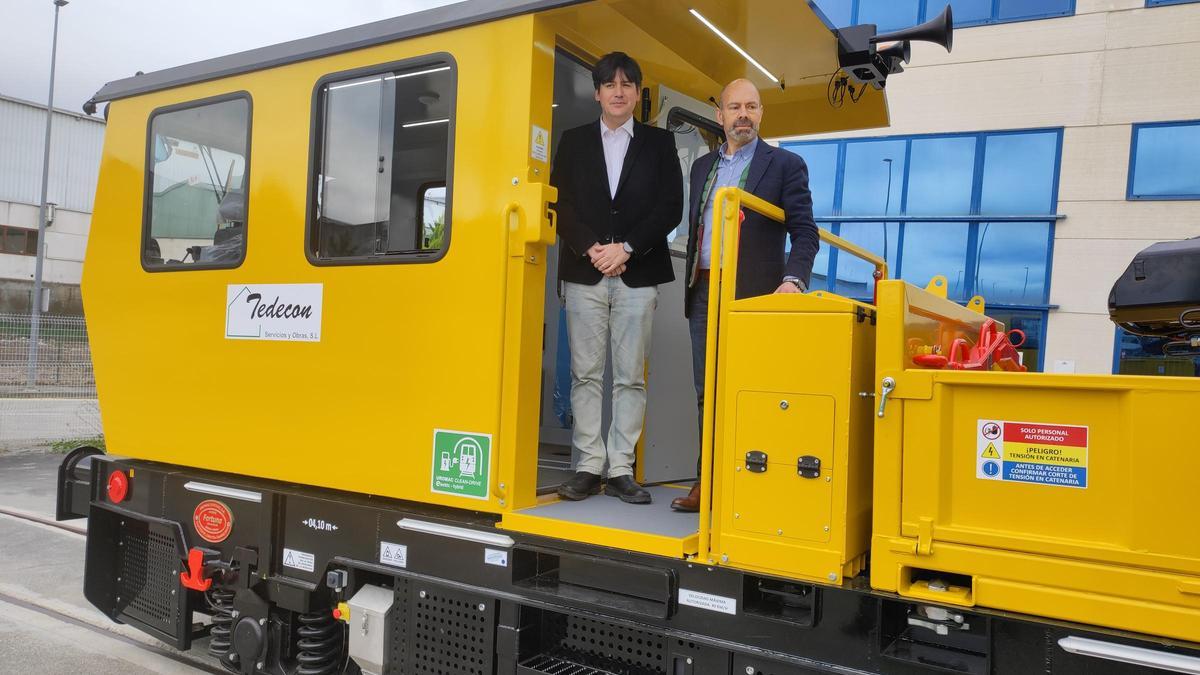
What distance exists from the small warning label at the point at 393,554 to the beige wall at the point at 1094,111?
11.2m

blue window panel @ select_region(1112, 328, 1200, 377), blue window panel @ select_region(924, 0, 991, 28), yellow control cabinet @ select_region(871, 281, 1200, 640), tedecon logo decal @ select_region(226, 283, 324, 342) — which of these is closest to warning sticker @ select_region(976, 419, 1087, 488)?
yellow control cabinet @ select_region(871, 281, 1200, 640)

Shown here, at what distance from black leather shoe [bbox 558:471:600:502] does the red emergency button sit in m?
2.52

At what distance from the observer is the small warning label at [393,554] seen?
11.0 feet

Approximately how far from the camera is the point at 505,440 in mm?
3145

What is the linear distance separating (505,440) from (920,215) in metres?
11.4

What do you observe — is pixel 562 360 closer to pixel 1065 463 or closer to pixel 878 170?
pixel 1065 463

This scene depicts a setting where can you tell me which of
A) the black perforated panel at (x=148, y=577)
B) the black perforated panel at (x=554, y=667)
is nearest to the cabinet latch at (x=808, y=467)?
the black perforated panel at (x=554, y=667)

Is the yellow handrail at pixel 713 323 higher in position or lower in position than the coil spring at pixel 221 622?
higher

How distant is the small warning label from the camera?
3.36 m

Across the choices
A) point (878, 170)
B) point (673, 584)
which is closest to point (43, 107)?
point (878, 170)

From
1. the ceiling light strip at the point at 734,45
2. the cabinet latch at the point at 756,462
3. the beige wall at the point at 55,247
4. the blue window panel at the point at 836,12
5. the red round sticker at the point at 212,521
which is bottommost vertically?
the red round sticker at the point at 212,521

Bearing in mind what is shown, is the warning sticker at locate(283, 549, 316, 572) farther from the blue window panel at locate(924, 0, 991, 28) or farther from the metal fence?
the blue window panel at locate(924, 0, 991, 28)

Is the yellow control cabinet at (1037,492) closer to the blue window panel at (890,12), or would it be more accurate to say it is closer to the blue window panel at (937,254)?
the blue window panel at (937,254)

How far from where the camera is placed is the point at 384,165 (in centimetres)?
360
